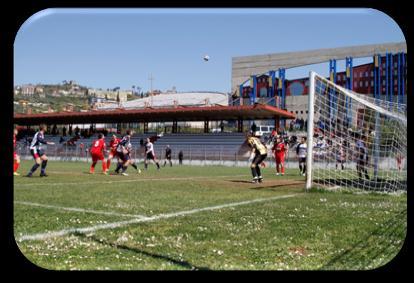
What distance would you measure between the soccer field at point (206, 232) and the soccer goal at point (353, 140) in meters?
3.33

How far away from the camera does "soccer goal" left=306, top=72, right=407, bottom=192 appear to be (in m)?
12.2

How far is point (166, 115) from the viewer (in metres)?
49.9

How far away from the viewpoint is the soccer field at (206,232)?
4332 mm

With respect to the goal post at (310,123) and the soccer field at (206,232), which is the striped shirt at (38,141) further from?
the goal post at (310,123)

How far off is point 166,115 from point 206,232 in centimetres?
4460

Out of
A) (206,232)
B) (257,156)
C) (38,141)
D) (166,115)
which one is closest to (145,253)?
(206,232)

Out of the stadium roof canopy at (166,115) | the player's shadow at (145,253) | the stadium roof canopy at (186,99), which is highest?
the stadium roof canopy at (186,99)

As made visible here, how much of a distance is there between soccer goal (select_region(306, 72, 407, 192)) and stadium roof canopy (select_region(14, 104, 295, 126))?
2570cm

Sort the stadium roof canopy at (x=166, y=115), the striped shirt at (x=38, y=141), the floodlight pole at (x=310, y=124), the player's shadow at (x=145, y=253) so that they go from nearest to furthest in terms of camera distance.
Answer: the player's shadow at (x=145, y=253), the floodlight pole at (x=310, y=124), the striped shirt at (x=38, y=141), the stadium roof canopy at (x=166, y=115)

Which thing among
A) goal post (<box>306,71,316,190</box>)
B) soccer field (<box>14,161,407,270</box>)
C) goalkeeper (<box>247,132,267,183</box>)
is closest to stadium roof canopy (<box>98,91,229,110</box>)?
goalkeeper (<box>247,132,267,183</box>)

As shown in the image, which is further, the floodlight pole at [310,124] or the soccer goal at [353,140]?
the soccer goal at [353,140]

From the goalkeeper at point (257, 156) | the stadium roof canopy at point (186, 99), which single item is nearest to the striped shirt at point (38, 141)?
the goalkeeper at point (257, 156)
